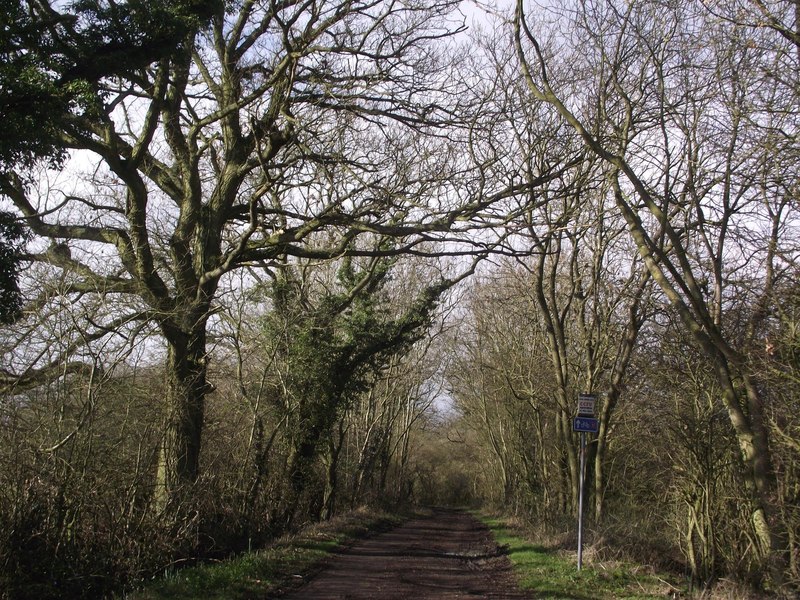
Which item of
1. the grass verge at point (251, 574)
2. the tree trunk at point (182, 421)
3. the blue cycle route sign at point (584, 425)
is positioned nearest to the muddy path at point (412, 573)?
the grass verge at point (251, 574)

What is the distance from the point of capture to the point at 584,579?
12586mm

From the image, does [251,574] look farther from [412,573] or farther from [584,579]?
[584,579]

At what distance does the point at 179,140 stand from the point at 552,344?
43.9 ft

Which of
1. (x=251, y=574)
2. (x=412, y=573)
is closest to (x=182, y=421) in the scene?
(x=251, y=574)

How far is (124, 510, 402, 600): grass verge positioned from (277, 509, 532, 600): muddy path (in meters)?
0.38

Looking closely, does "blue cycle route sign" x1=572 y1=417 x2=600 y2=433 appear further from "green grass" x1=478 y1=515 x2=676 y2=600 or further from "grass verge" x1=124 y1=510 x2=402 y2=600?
"grass verge" x1=124 y1=510 x2=402 y2=600

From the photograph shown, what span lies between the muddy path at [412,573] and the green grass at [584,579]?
40 centimetres

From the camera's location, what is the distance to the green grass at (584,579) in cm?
1131

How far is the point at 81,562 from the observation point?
9352 mm

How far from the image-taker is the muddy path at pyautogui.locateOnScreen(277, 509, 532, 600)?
11289 millimetres

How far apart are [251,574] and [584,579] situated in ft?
18.9

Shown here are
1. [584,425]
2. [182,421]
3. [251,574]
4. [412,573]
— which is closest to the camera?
[251,574]

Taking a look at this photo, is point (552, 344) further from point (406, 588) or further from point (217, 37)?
point (217, 37)

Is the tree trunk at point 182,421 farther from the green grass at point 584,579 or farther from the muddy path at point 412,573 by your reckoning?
the green grass at point 584,579
